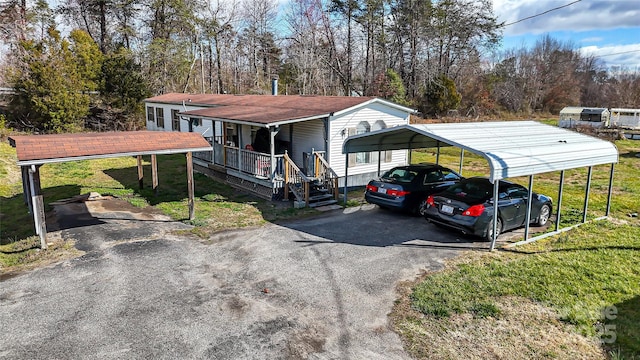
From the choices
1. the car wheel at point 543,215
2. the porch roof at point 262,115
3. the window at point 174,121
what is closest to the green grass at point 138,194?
the porch roof at point 262,115

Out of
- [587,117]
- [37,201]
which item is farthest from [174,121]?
[587,117]

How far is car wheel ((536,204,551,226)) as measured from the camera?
36.7ft

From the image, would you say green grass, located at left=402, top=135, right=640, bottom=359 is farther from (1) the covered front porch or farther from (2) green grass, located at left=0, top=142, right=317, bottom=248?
(1) the covered front porch

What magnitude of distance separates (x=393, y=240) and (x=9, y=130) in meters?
25.8

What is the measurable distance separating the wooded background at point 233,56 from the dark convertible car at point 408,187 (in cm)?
2307

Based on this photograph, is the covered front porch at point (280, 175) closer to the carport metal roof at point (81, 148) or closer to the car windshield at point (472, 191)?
the carport metal roof at point (81, 148)

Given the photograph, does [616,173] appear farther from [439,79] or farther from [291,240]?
[439,79]

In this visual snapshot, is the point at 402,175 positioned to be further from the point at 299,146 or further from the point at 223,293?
the point at 223,293

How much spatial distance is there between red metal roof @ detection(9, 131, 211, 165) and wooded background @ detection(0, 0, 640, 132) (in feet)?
60.4

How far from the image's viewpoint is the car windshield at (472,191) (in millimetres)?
9856

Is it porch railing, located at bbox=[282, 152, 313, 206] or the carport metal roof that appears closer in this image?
the carport metal roof

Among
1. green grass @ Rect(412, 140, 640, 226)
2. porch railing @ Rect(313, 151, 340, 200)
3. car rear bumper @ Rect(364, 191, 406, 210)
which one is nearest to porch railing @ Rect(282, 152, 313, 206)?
porch railing @ Rect(313, 151, 340, 200)

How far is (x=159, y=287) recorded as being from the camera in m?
7.61

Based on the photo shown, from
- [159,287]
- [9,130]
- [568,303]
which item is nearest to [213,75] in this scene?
[9,130]
